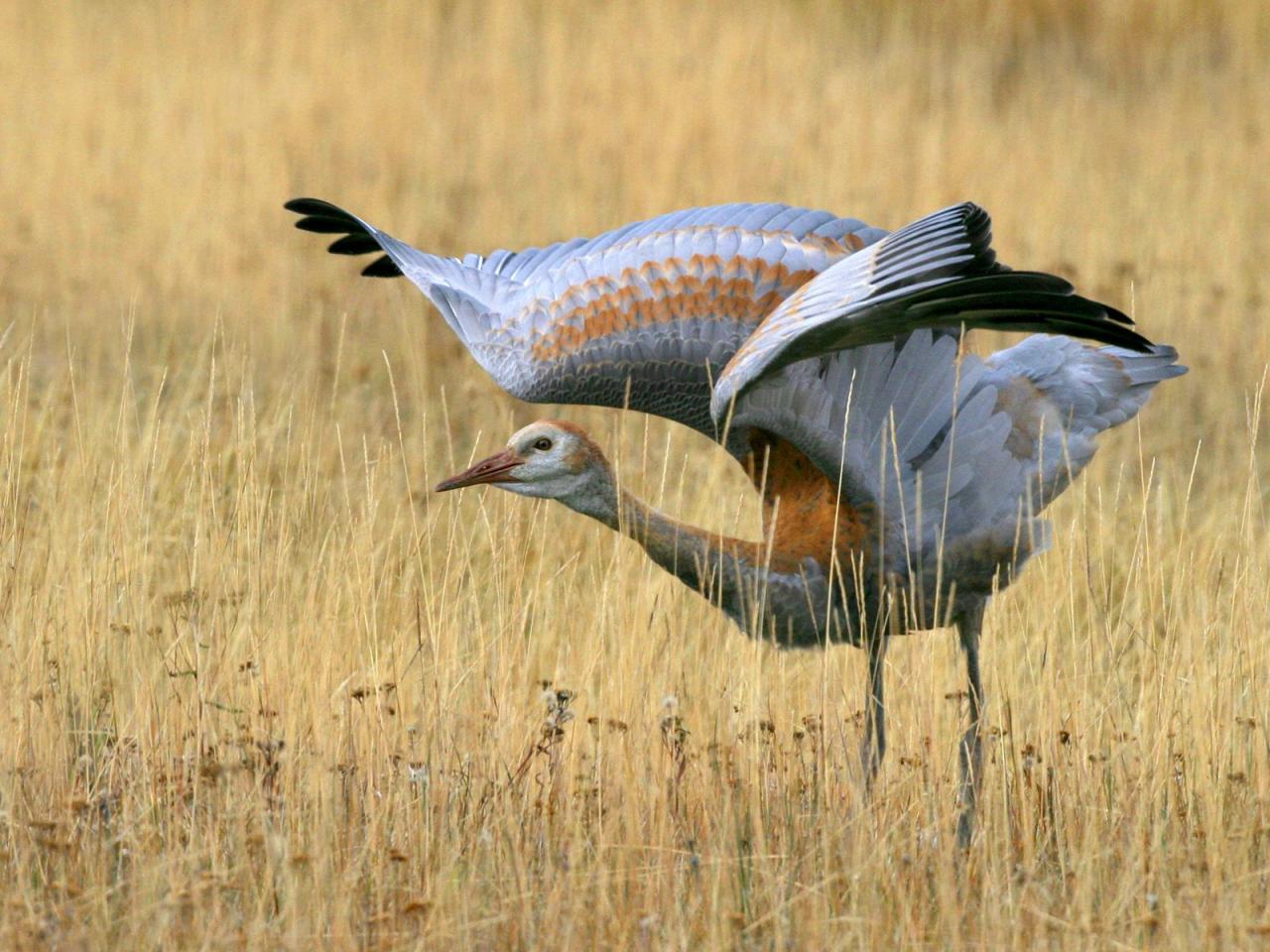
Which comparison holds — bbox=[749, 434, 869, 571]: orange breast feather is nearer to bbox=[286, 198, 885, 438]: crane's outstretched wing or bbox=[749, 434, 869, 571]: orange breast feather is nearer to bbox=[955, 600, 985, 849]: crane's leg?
bbox=[286, 198, 885, 438]: crane's outstretched wing

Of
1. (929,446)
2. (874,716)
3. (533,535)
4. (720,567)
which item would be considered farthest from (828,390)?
(533,535)

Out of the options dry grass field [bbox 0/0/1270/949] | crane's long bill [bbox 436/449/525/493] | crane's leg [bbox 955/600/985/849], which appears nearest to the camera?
dry grass field [bbox 0/0/1270/949]

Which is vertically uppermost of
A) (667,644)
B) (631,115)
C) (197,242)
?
(631,115)

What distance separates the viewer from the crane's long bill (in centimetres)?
515

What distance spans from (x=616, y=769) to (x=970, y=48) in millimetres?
8766

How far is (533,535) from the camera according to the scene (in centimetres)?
760

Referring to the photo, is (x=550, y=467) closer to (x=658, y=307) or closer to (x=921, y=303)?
(x=658, y=307)

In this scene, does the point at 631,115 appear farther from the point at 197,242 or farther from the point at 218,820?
the point at 218,820

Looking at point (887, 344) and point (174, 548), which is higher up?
point (887, 344)

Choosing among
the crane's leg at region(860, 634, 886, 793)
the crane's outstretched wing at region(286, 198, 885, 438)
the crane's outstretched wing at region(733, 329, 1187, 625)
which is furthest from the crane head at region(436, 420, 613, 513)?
the crane's leg at region(860, 634, 886, 793)

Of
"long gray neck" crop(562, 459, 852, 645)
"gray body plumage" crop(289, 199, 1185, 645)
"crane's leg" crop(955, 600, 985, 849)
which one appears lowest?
"crane's leg" crop(955, 600, 985, 849)

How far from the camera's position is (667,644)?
17.5 ft

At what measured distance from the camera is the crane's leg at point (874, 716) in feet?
17.9

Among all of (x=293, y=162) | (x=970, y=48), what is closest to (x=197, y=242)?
(x=293, y=162)
